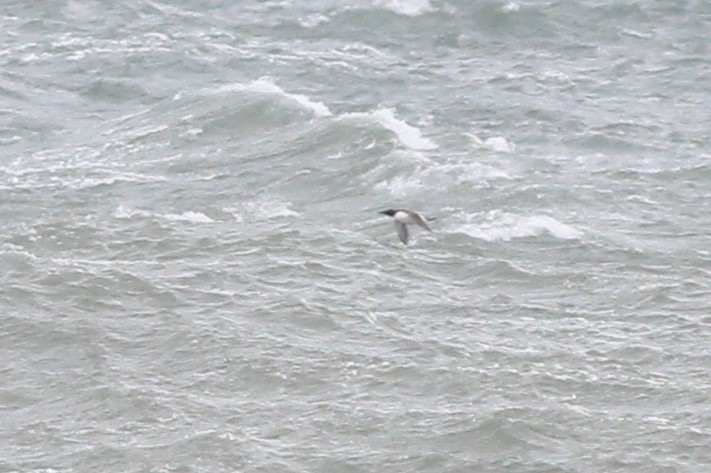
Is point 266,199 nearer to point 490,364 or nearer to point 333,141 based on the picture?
point 333,141

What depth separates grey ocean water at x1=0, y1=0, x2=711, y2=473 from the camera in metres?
26.8

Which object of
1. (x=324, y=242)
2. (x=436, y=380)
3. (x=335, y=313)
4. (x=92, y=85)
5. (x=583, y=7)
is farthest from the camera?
(x=583, y=7)

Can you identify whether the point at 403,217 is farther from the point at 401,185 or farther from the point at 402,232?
the point at 401,185

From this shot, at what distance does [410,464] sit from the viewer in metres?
25.8

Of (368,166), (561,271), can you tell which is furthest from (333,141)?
(561,271)

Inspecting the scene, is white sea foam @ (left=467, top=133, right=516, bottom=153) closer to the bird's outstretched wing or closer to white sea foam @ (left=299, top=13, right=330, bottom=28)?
white sea foam @ (left=299, top=13, right=330, bottom=28)

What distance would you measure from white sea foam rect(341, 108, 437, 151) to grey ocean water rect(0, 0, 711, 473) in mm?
82

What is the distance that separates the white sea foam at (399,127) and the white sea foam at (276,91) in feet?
2.11

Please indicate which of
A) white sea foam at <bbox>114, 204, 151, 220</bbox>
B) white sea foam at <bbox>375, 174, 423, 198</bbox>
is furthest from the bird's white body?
white sea foam at <bbox>114, 204, 151, 220</bbox>

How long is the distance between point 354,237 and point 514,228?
2854mm

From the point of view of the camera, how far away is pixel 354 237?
3303 cm

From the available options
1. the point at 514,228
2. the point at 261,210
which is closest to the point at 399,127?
the point at 261,210

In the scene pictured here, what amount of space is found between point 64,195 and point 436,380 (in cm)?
980

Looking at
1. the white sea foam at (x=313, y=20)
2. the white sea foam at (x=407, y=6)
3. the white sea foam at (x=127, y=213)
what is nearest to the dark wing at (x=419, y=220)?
the white sea foam at (x=127, y=213)
